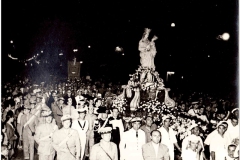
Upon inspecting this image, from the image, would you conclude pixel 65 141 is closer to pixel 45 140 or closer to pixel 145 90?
pixel 45 140

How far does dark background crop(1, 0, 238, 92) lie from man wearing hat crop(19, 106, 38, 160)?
845 mm

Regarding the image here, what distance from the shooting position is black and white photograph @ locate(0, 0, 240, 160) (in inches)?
214

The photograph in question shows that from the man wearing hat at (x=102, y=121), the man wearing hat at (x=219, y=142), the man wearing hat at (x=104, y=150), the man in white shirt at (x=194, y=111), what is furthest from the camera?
the man in white shirt at (x=194, y=111)

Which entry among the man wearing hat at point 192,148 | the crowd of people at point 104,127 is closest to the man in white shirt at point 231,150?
the crowd of people at point 104,127

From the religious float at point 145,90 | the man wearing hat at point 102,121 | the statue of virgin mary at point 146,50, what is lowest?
the man wearing hat at point 102,121

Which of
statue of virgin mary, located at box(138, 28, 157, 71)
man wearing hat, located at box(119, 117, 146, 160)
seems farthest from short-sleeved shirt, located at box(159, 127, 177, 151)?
statue of virgin mary, located at box(138, 28, 157, 71)

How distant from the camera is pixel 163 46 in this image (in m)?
13.0

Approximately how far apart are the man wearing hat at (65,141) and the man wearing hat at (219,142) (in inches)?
97.0

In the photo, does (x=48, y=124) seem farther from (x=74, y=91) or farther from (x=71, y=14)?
(x=71, y=14)

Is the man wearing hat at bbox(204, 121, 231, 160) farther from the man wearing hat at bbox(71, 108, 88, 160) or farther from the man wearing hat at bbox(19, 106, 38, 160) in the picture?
the man wearing hat at bbox(19, 106, 38, 160)

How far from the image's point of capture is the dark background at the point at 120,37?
628 centimetres

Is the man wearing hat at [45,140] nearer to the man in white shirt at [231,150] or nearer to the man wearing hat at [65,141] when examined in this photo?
the man wearing hat at [65,141]

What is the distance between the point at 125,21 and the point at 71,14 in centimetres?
292

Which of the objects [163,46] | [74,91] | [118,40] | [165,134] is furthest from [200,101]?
[163,46]
